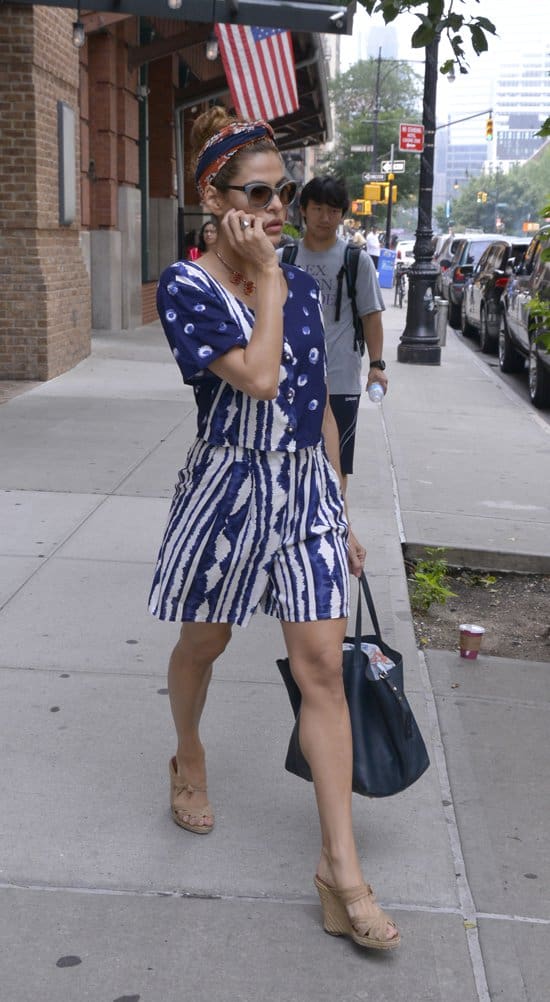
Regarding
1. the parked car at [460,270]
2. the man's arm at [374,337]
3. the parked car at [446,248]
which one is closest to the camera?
the man's arm at [374,337]

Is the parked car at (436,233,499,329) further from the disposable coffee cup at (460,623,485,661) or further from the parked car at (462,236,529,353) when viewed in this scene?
the disposable coffee cup at (460,623,485,661)

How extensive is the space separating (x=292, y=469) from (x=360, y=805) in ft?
4.06

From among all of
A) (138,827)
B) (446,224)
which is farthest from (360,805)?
(446,224)

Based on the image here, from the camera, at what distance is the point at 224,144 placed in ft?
9.86

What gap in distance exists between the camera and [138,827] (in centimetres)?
359

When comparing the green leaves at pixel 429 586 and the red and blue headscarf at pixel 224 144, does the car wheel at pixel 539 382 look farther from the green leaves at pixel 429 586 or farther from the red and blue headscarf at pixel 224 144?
the red and blue headscarf at pixel 224 144

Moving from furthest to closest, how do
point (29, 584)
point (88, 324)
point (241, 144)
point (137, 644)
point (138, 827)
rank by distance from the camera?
1. point (88, 324)
2. point (29, 584)
3. point (137, 644)
4. point (138, 827)
5. point (241, 144)

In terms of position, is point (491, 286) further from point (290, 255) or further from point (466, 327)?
point (290, 255)

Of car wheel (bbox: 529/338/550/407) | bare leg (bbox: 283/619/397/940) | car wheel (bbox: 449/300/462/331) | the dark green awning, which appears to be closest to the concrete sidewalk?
bare leg (bbox: 283/619/397/940)

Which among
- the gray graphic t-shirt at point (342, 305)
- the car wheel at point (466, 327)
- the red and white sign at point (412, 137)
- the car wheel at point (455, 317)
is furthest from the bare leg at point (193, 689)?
the car wheel at point (455, 317)

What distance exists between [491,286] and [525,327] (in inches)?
183

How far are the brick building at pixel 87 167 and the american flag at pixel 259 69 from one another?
1614 mm

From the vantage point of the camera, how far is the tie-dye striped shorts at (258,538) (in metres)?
3.07

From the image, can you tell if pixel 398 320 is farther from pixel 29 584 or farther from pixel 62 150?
pixel 29 584
